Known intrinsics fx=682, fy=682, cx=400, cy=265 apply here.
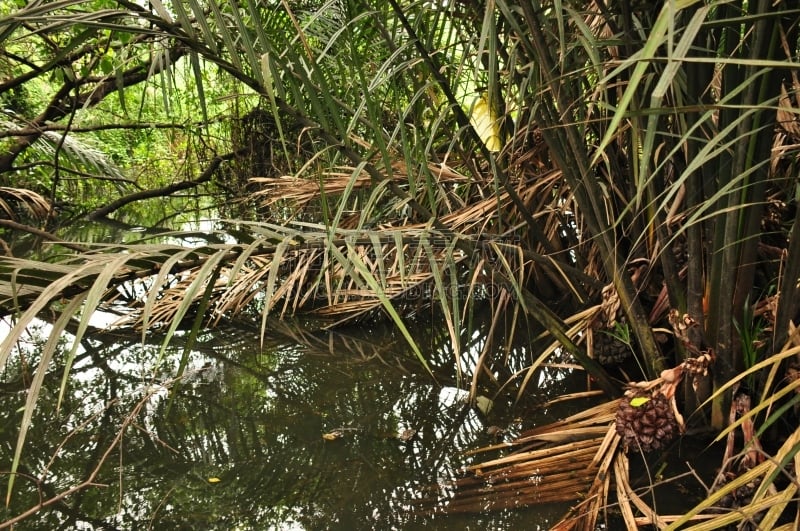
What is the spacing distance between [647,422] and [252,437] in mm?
627

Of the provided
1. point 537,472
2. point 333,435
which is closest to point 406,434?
point 333,435

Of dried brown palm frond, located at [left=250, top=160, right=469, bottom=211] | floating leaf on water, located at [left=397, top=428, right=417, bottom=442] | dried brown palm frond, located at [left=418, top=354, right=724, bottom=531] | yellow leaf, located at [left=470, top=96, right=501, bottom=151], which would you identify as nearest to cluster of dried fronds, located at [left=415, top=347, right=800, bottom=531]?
dried brown palm frond, located at [left=418, top=354, right=724, bottom=531]

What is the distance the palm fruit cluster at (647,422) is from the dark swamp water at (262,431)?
15cm

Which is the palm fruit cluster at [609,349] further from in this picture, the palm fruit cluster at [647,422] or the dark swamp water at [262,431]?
the palm fruit cluster at [647,422]

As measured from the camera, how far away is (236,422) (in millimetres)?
1201

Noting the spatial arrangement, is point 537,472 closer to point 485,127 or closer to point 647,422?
point 647,422

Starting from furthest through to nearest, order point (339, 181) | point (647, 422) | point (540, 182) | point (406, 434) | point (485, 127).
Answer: point (485, 127) → point (339, 181) → point (540, 182) → point (406, 434) → point (647, 422)

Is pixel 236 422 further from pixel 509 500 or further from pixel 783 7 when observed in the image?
pixel 783 7

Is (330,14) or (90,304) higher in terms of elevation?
(330,14)

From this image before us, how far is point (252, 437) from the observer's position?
114 centimetres

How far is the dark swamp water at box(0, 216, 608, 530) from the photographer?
925mm

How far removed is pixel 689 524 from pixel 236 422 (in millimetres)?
740

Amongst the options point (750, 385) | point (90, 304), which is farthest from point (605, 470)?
point (90, 304)

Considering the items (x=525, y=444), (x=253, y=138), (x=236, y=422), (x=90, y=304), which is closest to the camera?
(x=90, y=304)
